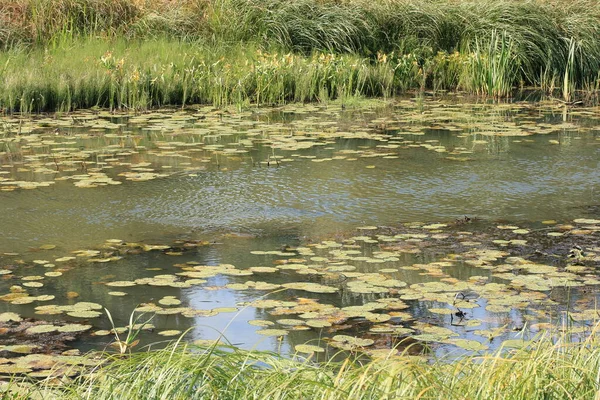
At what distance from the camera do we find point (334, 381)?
3027 mm

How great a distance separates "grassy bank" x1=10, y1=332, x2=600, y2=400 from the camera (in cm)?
287

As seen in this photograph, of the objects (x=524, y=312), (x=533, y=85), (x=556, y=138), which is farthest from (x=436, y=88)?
(x=524, y=312)

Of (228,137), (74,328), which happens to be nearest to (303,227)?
(74,328)

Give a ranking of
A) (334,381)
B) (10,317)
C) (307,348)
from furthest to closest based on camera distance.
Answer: (10,317)
(307,348)
(334,381)

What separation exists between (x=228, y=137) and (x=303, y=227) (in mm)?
3794

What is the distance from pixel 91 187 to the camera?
7312mm

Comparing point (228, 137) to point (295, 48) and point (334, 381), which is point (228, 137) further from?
point (334, 381)

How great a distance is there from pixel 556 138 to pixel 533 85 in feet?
18.2

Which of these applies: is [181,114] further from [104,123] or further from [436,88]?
[436,88]

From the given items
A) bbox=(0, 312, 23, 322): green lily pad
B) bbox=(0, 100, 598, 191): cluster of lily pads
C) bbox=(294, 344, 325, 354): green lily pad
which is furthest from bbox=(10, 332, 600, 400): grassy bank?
bbox=(0, 100, 598, 191): cluster of lily pads

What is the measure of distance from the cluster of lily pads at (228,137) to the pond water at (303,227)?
4 cm

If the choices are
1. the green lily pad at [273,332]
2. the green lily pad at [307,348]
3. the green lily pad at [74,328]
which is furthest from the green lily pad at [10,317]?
the green lily pad at [307,348]

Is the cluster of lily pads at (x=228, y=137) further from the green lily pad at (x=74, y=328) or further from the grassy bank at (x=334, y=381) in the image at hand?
the grassy bank at (x=334, y=381)

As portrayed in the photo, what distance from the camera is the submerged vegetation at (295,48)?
40.2 ft
